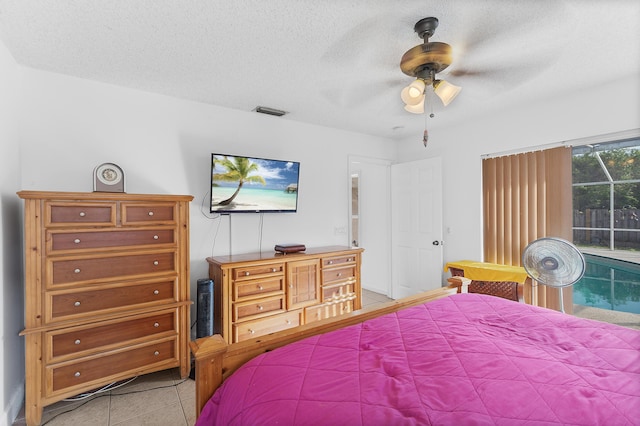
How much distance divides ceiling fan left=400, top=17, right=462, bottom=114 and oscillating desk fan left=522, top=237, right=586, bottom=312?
5.11 ft

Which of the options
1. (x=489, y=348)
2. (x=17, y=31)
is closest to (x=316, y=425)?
(x=489, y=348)

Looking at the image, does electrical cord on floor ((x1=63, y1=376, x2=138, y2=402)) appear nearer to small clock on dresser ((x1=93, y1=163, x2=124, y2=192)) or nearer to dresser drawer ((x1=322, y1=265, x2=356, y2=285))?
small clock on dresser ((x1=93, y1=163, x2=124, y2=192))

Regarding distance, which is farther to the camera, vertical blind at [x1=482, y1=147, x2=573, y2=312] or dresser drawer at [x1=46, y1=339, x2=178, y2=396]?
vertical blind at [x1=482, y1=147, x2=573, y2=312]

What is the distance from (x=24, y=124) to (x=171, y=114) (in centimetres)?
106

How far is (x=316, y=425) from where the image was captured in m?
0.90

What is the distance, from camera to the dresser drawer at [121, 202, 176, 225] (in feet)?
7.26

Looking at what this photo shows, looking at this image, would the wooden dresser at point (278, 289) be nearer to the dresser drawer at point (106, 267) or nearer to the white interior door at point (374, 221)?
the dresser drawer at point (106, 267)

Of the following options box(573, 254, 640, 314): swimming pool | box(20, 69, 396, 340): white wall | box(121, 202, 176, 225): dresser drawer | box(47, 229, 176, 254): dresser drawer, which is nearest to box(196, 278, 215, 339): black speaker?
box(20, 69, 396, 340): white wall

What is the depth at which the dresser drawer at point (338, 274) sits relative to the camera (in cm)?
326

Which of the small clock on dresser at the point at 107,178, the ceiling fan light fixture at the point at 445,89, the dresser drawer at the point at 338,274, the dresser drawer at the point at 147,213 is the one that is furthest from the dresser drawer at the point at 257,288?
the ceiling fan light fixture at the point at 445,89

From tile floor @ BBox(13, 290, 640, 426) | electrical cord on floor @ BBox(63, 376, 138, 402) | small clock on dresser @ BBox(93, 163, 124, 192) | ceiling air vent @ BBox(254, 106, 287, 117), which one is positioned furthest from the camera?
ceiling air vent @ BBox(254, 106, 287, 117)

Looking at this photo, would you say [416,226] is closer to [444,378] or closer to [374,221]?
[374,221]

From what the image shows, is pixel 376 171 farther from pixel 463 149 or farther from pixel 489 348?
pixel 489 348

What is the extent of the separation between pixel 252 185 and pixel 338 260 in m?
1.26
